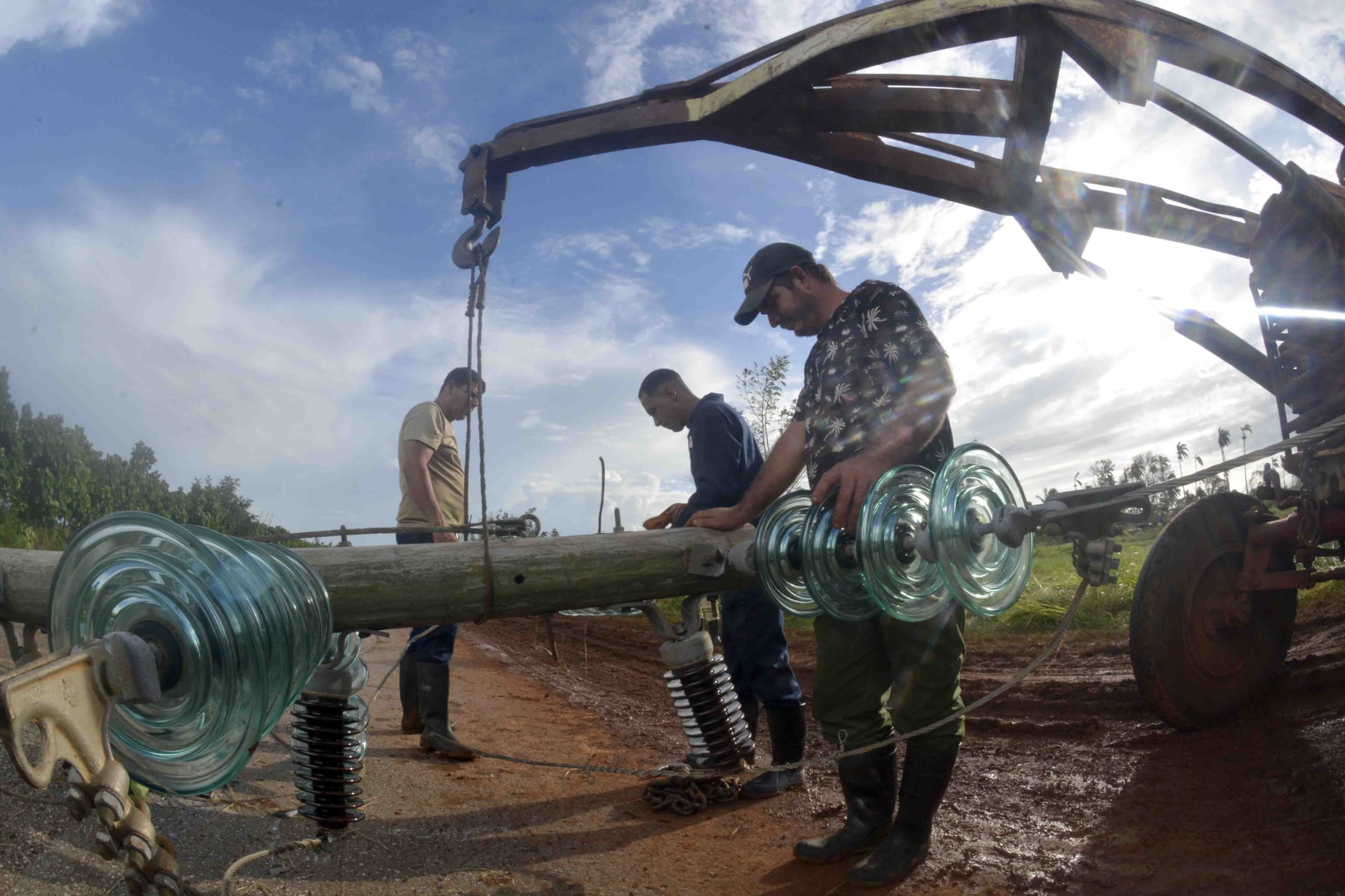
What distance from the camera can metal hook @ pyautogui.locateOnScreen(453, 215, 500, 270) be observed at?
3.05 metres

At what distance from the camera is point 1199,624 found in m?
3.77

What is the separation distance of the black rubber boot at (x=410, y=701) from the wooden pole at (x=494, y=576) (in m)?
2.31

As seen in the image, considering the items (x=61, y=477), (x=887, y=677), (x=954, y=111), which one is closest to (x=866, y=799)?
(x=887, y=677)

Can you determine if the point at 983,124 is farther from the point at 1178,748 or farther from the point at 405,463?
the point at 405,463

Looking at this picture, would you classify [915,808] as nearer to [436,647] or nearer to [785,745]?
[785,745]

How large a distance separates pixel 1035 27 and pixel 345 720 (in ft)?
12.0

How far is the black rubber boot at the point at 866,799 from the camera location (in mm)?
3135

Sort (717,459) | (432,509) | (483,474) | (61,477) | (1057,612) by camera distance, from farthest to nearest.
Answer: (61,477) < (1057,612) < (432,509) < (717,459) < (483,474)

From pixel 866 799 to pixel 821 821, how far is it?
500 mm

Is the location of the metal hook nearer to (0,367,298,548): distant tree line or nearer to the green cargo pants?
the green cargo pants

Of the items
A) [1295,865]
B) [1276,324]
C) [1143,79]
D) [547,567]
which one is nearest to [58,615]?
[547,567]

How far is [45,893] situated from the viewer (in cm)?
247

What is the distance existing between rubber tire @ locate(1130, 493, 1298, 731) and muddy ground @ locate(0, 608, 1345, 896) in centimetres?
18

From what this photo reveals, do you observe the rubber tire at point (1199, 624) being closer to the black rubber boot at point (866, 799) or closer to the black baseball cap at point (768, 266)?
the black rubber boot at point (866, 799)
